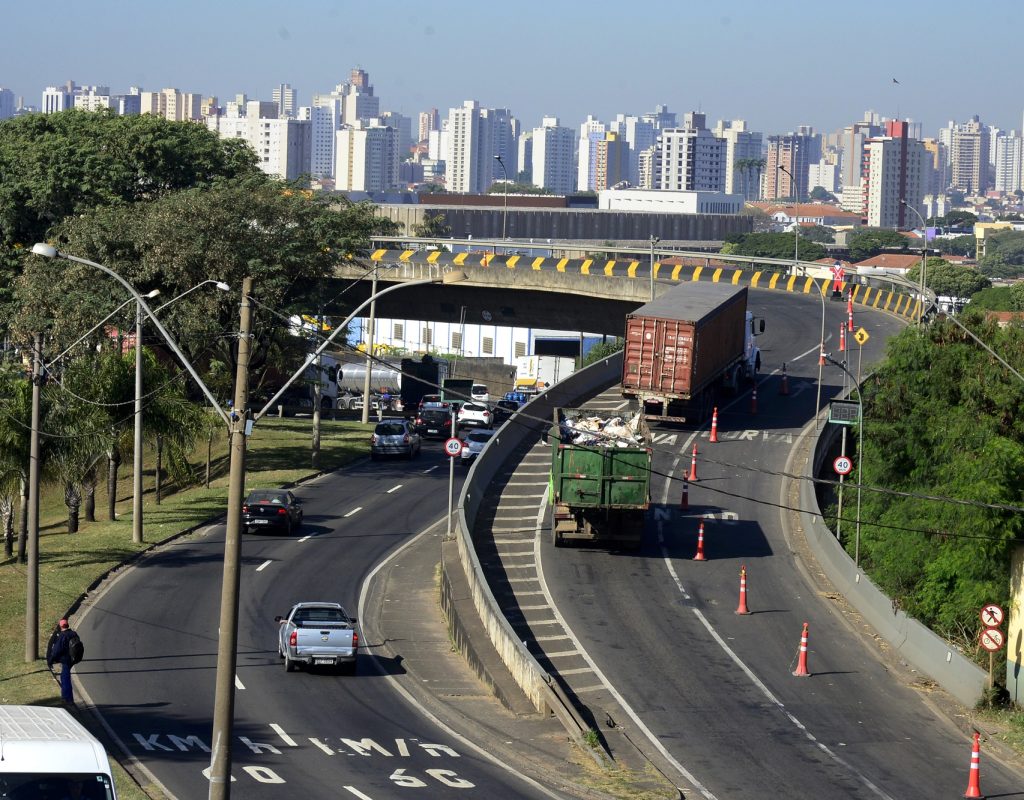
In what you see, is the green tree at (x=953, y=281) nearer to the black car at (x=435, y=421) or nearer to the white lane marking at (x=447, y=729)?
the black car at (x=435, y=421)

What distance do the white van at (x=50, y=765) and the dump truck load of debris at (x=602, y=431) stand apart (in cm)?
2358

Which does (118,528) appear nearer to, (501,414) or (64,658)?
(64,658)

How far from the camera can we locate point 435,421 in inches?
2579

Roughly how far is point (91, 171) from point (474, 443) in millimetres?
20527

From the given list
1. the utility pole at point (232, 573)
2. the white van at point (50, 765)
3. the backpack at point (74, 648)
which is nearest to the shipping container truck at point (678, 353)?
the backpack at point (74, 648)

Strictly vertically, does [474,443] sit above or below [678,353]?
below

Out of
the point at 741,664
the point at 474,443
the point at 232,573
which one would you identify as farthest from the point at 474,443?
the point at 232,573

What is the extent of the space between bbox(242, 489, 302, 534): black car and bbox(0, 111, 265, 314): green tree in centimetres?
2027

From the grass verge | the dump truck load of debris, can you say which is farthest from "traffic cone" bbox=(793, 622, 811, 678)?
the grass verge

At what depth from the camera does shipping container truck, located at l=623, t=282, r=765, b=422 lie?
50.9 metres

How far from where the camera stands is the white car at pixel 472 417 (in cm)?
6400

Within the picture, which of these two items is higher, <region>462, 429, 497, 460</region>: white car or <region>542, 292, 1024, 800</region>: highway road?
<region>462, 429, 497, 460</region>: white car

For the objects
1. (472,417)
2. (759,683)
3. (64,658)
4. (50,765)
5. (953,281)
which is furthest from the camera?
(953,281)

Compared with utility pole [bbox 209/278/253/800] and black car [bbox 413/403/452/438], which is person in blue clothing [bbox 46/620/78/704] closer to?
utility pole [bbox 209/278/253/800]
